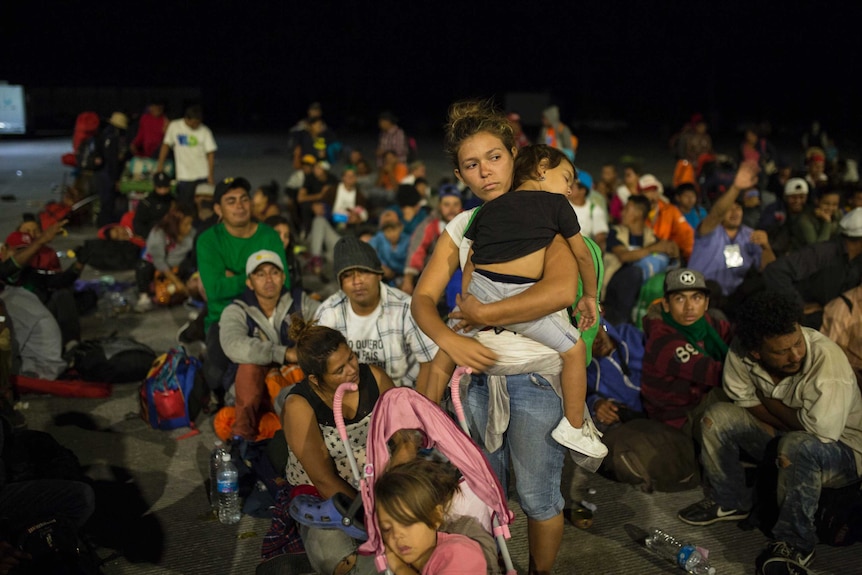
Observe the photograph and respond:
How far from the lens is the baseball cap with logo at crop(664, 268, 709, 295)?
4.91m

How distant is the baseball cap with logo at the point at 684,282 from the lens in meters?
4.91

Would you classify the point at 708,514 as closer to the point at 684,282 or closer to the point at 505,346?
the point at 684,282

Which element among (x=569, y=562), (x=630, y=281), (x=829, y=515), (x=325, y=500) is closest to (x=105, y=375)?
(x=325, y=500)

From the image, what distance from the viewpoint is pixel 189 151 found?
35.9 feet

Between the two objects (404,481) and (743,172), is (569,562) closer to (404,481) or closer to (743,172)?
(404,481)

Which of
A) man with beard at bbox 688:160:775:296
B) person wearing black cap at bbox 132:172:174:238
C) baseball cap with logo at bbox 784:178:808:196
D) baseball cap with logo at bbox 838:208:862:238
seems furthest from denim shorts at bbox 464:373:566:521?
person wearing black cap at bbox 132:172:174:238

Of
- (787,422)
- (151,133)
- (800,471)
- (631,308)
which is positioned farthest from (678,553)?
(151,133)

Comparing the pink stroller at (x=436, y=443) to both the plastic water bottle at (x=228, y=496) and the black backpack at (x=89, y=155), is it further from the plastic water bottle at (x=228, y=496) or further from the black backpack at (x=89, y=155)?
the black backpack at (x=89, y=155)

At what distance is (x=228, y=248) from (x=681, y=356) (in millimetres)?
3033

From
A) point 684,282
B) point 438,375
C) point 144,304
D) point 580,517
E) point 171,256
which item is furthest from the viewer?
point 171,256

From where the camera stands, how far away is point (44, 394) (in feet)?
19.8

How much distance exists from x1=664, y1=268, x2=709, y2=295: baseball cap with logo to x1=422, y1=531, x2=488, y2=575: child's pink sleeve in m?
2.56

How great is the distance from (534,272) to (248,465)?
2.43 meters

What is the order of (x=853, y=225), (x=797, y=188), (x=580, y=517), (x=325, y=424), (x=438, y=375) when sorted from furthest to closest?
1. (x=797, y=188)
2. (x=853, y=225)
3. (x=580, y=517)
4. (x=325, y=424)
5. (x=438, y=375)
